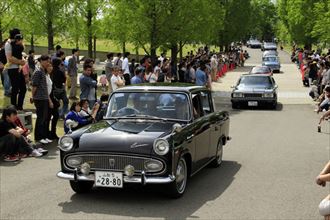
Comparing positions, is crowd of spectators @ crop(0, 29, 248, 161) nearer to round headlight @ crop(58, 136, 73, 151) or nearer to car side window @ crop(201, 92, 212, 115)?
round headlight @ crop(58, 136, 73, 151)

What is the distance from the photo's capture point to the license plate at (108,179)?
23.9 ft

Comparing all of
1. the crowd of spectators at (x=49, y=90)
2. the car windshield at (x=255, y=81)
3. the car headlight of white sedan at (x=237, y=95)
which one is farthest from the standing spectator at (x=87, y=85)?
the car windshield at (x=255, y=81)

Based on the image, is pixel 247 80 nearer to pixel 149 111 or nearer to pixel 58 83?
pixel 58 83

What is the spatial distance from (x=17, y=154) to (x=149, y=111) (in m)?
3.61

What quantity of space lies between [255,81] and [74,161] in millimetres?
16680

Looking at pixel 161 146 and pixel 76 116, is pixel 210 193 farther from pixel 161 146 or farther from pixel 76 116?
pixel 76 116

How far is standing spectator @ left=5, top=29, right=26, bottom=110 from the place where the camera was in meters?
13.4

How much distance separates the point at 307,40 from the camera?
62875 millimetres

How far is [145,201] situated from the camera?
7609 mm

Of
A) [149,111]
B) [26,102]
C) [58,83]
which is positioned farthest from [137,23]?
[149,111]

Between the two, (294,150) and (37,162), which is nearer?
(37,162)

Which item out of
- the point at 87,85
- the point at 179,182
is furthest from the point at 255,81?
the point at 179,182

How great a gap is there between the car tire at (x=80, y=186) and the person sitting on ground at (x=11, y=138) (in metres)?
2.92

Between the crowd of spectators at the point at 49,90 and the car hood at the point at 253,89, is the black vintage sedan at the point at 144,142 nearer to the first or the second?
the crowd of spectators at the point at 49,90
